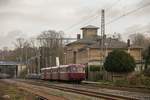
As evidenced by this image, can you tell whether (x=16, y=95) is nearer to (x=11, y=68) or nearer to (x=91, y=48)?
(x=91, y=48)

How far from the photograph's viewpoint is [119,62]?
2269 inches

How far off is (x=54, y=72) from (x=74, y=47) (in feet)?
162

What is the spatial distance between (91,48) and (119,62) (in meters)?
42.6

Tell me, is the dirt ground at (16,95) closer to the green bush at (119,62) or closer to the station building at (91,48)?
the green bush at (119,62)

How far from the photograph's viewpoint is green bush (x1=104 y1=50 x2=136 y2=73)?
2269 inches

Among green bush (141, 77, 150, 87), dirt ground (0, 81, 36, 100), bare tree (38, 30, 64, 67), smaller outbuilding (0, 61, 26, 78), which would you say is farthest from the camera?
smaller outbuilding (0, 61, 26, 78)

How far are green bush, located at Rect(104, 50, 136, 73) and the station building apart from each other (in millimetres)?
22022

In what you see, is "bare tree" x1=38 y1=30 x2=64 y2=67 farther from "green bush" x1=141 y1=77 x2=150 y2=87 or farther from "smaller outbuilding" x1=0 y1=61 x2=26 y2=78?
"green bush" x1=141 y1=77 x2=150 y2=87

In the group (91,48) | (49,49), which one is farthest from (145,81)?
(49,49)

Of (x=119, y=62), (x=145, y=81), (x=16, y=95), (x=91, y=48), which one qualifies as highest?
(x=91, y=48)

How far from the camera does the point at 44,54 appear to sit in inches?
5103

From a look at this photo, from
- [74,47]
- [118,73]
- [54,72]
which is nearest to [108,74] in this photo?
[118,73]

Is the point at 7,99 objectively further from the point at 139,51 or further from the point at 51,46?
the point at 51,46

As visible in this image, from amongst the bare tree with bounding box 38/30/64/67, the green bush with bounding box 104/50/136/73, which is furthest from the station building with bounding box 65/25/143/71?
the green bush with bounding box 104/50/136/73
